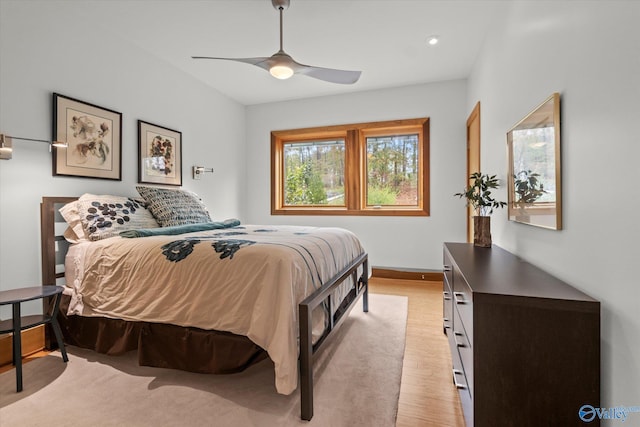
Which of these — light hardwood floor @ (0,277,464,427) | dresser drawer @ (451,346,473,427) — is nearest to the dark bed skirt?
light hardwood floor @ (0,277,464,427)

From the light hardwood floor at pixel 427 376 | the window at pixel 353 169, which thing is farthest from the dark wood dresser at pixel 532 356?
the window at pixel 353 169

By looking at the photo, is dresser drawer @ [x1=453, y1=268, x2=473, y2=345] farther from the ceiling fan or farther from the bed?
the ceiling fan

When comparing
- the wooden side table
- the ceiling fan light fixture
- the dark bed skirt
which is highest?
the ceiling fan light fixture

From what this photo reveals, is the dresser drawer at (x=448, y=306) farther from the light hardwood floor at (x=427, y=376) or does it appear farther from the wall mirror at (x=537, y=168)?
the wall mirror at (x=537, y=168)

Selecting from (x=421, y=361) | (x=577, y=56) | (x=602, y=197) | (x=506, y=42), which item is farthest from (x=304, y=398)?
(x=506, y=42)

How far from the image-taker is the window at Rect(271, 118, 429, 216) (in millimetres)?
4273

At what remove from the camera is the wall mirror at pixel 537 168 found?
1424mm

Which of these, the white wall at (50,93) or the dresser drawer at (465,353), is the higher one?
the white wall at (50,93)

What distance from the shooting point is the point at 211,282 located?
169cm

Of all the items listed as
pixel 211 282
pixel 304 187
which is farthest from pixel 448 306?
pixel 304 187

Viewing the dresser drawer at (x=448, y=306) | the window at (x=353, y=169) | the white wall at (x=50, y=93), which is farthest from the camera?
the window at (x=353, y=169)

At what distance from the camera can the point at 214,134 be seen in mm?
4297

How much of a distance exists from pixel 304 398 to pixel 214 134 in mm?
3724

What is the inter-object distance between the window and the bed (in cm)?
223
